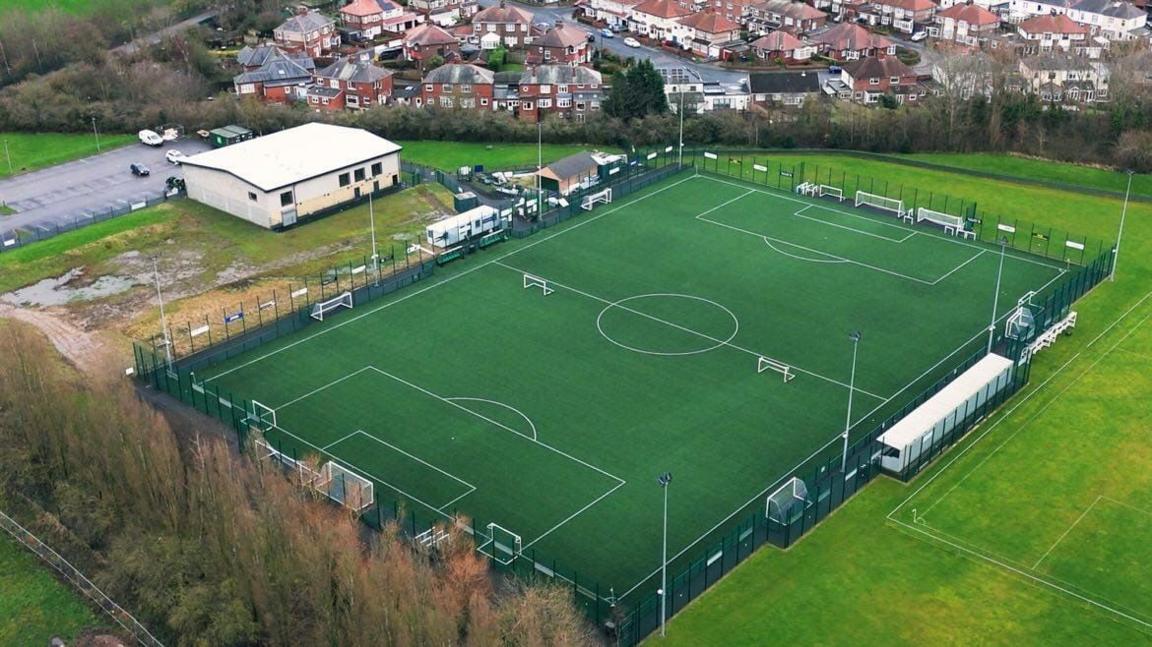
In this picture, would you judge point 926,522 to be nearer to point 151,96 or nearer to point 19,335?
point 19,335

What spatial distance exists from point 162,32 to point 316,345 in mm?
77858

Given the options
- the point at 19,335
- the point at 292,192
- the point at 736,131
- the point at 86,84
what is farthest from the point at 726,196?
the point at 86,84

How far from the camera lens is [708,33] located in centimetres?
13775

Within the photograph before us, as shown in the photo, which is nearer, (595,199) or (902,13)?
(595,199)

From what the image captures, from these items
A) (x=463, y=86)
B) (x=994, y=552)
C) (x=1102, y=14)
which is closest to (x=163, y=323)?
(x=994, y=552)

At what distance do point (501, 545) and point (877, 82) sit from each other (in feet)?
272

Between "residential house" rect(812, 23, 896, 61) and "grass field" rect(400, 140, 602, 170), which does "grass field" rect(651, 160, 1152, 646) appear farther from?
"residential house" rect(812, 23, 896, 61)

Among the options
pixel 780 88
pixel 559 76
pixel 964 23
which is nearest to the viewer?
pixel 559 76

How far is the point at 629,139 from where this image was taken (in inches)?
4178

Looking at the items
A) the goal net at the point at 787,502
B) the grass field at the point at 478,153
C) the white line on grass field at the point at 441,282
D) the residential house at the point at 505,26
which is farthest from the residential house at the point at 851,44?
the goal net at the point at 787,502

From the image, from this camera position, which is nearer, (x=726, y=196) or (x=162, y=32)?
(x=726, y=196)

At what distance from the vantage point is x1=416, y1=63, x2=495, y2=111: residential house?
117m

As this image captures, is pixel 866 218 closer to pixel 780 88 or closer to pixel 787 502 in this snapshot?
pixel 780 88

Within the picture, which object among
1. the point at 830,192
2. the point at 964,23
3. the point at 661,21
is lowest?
the point at 830,192
